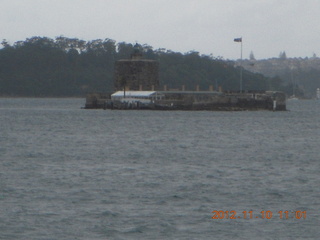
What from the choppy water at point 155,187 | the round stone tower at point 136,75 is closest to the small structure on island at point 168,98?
the round stone tower at point 136,75

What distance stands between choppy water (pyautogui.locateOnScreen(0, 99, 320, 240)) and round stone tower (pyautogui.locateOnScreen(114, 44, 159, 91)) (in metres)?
54.4

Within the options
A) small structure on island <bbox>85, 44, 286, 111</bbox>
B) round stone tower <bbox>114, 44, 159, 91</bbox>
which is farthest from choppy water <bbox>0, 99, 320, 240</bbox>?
round stone tower <bbox>114, 44, 159, 91</bbox>

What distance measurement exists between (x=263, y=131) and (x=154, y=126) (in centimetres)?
964

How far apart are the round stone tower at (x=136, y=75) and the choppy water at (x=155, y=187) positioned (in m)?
54.4

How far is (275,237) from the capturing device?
22969 mm

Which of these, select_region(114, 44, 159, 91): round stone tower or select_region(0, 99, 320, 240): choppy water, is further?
select_region(114, 44, 159, 91): round stone tower

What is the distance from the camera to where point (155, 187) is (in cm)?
3067

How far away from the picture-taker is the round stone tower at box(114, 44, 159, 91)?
10881 cm

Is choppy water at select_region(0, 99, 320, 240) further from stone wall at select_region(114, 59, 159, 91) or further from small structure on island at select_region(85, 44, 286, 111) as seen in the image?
stone wall at select_region(114, 59, 159, 91)

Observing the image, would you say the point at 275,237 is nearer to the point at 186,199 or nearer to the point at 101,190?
the point at 186,199

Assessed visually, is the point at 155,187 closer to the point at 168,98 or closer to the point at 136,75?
the point at 168,98

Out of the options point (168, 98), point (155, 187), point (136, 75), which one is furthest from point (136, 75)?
point (155, 187)

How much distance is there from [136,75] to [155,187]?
7857 centimetres

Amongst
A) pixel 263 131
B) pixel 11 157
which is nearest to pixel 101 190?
pixel 11 157
